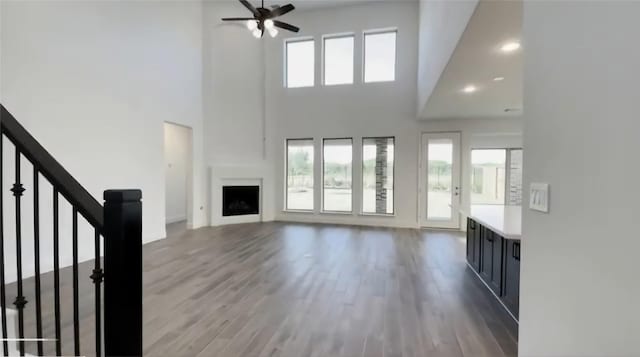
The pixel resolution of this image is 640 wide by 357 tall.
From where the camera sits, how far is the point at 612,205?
0.93 m

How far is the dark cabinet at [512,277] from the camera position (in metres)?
2.75

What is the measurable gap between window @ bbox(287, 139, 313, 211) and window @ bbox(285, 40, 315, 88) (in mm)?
1526

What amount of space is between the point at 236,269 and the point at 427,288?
2.40 m

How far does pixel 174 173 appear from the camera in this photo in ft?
27.1

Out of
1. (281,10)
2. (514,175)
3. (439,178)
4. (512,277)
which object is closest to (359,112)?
(439,178)

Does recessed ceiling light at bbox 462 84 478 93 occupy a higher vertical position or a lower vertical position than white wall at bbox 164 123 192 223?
higher

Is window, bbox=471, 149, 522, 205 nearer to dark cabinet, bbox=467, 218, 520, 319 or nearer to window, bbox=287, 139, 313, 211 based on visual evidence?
window, bbox=287, 139, 313, 211

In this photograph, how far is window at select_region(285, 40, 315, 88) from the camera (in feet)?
26.5

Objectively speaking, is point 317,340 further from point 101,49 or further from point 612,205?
point 101,49

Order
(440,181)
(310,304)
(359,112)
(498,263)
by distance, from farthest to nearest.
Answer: (359,112), (440,181), (498,263), (310,304)

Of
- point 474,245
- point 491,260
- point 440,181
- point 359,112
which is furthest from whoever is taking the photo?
point 359,112

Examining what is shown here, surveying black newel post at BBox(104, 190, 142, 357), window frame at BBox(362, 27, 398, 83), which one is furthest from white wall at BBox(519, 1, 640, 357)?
window frame at BBox(362, 27, 398, 83)

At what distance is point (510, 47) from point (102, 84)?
17.9 ft

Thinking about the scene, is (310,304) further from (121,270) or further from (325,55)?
(325,55)
